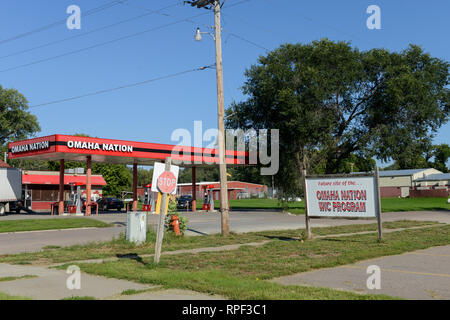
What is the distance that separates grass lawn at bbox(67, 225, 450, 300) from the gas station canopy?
19.9 metres

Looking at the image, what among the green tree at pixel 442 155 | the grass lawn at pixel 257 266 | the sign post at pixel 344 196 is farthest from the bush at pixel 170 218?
the green tree at pixel 442 155

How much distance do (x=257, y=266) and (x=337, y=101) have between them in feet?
105

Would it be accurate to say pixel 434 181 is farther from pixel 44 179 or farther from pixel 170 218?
pixel 170 218

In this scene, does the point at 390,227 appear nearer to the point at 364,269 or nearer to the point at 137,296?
the point at 364,269

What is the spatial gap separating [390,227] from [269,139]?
21134 millimetres

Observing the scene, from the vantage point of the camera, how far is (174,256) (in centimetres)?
1168

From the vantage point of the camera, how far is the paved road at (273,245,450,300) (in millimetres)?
7383

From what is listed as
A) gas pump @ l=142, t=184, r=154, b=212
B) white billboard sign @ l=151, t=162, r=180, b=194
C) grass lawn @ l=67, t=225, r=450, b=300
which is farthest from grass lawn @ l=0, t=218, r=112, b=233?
gas pump @ l=142, t=184, r=154, b=212

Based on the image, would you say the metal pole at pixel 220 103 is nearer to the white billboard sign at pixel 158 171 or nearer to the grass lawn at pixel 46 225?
the white billboard sign at pixel 158 171

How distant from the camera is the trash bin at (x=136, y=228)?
46.4 feet

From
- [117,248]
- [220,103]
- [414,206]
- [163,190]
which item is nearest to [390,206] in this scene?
[414,206]

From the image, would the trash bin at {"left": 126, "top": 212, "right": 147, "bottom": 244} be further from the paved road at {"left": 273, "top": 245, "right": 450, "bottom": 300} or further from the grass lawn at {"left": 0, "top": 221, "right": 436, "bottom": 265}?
the paved road at {"left": 273, "top": 245, "right": 450, "bottom": 300}
